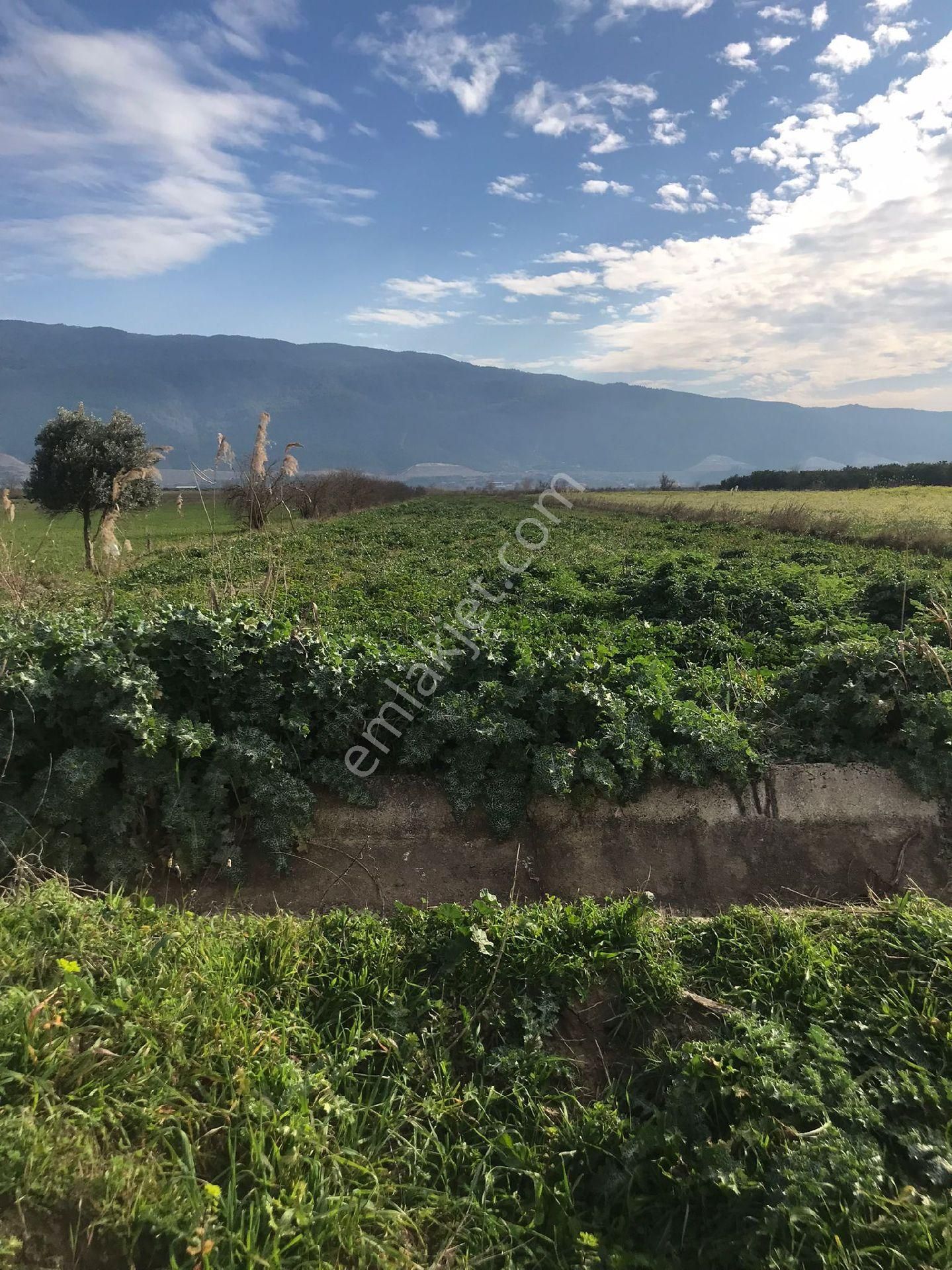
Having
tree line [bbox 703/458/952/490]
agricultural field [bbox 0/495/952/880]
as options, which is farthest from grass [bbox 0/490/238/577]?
tree line [bbox 703/458/952/490]

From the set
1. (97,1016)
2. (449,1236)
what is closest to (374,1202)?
(449,1236)

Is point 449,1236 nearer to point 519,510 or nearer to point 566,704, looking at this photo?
point 566,704

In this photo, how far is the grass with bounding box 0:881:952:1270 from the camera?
2262 mm

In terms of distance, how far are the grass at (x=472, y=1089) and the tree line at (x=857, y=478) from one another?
45439mm

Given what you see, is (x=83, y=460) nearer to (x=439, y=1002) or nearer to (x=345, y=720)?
(x=345, y=720)

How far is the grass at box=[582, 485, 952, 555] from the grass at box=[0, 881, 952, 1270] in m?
18.6

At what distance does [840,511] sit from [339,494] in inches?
1397

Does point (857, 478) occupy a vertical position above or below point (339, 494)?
above

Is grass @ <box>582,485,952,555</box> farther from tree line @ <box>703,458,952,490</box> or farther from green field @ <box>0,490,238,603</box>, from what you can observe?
green field @ <box>0,490,238,603</box>

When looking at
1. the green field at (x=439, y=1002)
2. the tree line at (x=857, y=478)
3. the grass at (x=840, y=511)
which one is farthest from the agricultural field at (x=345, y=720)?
the tree line at (x=857, y=478)

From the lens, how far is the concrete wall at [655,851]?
460 centimetres

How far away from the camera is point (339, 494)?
49.9 m

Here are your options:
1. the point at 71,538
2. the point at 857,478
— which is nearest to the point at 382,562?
the point at 71,538

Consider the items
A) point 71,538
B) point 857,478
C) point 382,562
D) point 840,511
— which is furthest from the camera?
point 857,478
